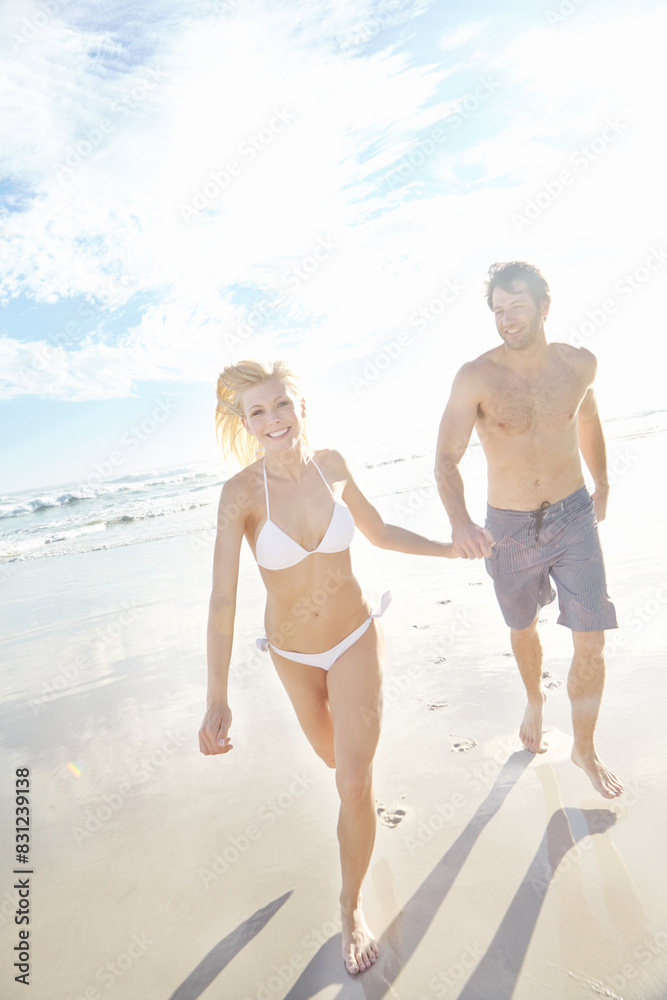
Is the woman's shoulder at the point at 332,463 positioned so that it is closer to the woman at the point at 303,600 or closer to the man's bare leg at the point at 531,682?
the woman at the point at 303,600

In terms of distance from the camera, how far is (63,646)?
271 inches

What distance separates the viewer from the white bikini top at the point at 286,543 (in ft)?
9.44

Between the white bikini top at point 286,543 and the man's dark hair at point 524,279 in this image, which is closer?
the white bikini top at point 286,543

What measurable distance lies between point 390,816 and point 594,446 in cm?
240

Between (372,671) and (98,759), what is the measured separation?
255cm

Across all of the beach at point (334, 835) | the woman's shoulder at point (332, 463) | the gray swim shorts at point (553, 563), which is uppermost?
the woman's shoulder at point (332, 463)

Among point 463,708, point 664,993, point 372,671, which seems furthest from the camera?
point 463,708

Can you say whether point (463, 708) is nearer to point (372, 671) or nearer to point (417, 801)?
point (417, 801)

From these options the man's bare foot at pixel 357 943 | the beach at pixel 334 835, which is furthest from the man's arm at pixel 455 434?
the man's bare foot at pixel 357 943

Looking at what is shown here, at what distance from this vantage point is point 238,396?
308 centimetres

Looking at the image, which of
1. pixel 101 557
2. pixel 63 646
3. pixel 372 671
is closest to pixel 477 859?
pixel 372 671

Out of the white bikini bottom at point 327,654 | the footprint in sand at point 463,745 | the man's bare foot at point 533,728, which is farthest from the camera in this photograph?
the footprint in sand at point 463,745

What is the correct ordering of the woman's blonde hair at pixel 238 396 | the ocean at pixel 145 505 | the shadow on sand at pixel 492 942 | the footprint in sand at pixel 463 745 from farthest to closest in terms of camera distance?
the ocean at pixel 145 505 → the footprint in sand at pixel 463 745 → the woman's blonde hair at pixel 238 396 → the shadow on sand at pixel 492 942

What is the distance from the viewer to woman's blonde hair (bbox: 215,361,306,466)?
300 centimetres
